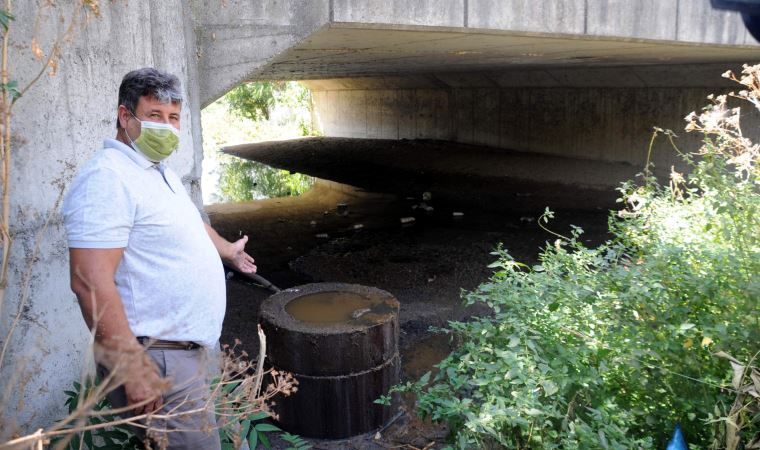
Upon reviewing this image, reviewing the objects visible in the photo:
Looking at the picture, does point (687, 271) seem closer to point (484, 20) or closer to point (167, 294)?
point (167, 294)

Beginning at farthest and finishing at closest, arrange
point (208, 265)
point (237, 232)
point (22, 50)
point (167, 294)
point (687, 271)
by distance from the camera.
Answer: point (237, 232) → point (687, 271) → point (22, 50) → point (208, 265) → point (167, 294)

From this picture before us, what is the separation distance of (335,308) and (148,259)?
200 centimetres

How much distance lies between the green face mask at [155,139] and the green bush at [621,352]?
4.76ft

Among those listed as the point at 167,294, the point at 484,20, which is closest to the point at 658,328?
the point at 167,294

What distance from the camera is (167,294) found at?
2.09 meters

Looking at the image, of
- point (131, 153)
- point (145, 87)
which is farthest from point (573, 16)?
point (131, 153)

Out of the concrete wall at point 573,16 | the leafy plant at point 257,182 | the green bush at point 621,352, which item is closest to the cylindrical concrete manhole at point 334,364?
the green bush at point 621,352

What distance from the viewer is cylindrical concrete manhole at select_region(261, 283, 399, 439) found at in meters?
3.57

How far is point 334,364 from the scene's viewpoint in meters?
3.57

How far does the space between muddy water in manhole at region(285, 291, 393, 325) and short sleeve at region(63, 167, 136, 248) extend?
6.23ft

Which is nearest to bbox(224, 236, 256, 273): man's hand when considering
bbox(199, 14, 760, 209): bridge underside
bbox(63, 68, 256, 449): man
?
bbox(63, 68, 256, 449): man

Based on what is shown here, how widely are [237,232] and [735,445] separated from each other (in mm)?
7369

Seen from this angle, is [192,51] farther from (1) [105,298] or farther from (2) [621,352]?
(2) [621,352]

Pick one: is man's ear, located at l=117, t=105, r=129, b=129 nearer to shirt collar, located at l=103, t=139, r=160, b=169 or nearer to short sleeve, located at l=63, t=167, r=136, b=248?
shirt collar, located at l=103, t=139, r=160, b=169
